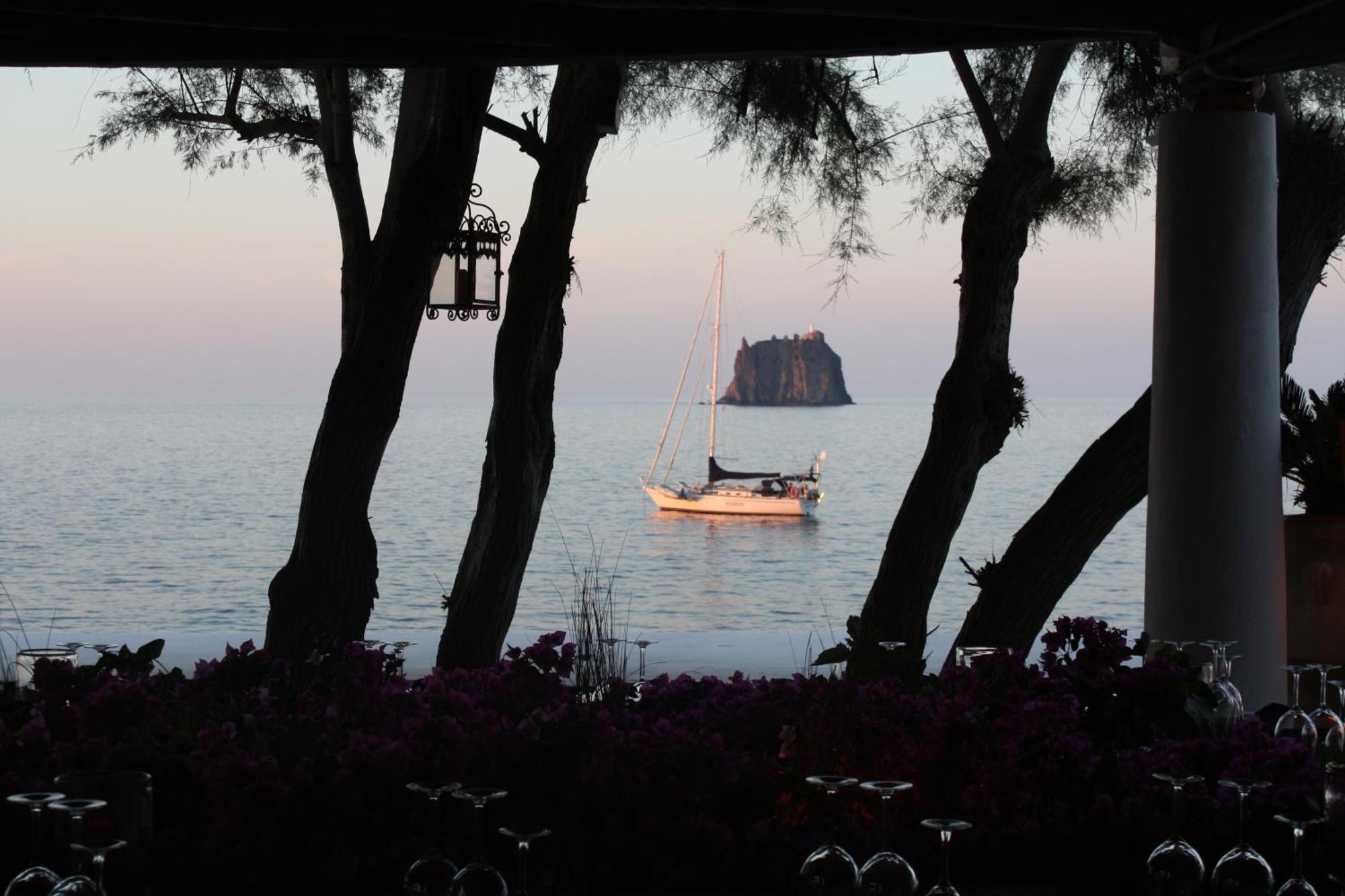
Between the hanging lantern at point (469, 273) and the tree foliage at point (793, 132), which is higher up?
the tree foliage at point (793, 132)

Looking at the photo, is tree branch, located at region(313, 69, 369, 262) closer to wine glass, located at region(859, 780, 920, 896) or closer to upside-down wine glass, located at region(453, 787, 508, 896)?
upside-down wine glass, located at region(453, 787, 508, 896)

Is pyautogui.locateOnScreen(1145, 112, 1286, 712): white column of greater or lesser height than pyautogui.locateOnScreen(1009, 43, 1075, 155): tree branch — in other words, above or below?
below

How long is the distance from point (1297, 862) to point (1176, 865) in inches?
6.6

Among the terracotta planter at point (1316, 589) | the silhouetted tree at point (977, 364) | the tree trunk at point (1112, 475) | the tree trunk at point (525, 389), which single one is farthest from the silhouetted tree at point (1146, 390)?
the tree trunk at point (525, 389)

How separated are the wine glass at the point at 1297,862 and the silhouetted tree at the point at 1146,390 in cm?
391

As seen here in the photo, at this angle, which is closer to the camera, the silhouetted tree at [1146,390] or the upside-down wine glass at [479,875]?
the upside-down wine glass at [479,875]

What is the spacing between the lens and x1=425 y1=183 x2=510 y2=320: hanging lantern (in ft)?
17.9

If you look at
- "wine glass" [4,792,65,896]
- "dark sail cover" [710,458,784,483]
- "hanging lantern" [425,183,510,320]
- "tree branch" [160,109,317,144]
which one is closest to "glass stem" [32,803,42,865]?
"wine glass" [4,792,65,896]

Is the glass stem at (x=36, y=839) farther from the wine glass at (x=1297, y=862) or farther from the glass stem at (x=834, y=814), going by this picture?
the wine glass at (x=1297, y=862)

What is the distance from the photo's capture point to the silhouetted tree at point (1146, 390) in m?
5.59

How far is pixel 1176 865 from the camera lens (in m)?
2.00

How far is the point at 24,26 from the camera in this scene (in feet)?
13.8

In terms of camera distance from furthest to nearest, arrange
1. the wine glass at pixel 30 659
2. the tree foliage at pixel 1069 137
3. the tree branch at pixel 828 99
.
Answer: the tree foliage at pixel 1069 137 < the tree branch at pixel 828 99 < the wine glass at pixel 30 659

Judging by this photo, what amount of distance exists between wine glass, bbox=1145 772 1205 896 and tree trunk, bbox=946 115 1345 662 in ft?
12.8
